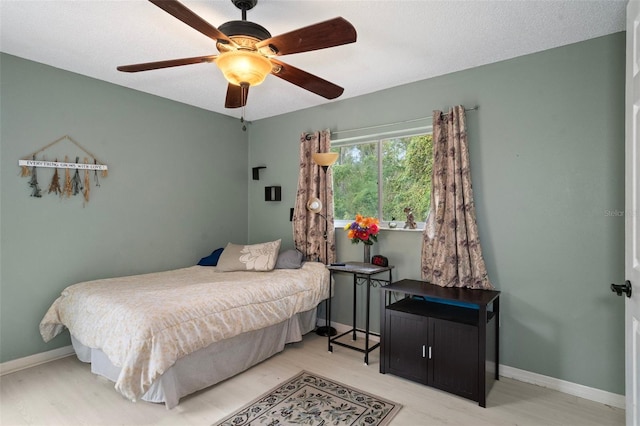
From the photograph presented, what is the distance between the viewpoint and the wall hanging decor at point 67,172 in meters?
2.85

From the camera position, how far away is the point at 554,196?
102 inches

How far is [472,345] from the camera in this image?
2352 millimetres

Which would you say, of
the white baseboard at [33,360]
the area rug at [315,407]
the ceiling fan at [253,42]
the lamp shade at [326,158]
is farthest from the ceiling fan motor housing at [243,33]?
the white baseboard at [33,360]

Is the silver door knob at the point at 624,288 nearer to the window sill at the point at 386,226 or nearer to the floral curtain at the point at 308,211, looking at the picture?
the window sill at the point at 386,226

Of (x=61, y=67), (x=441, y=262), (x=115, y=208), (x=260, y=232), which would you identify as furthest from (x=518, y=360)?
(x=61, y=67)

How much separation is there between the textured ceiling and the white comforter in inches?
73.0

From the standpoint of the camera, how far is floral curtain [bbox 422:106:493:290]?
2826 millimetres

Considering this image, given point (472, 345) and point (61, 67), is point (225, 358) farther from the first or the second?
point (61, 67)

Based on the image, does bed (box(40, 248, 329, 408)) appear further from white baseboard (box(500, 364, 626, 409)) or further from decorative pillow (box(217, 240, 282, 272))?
white baseboard (box(500, 364, 626, 409))

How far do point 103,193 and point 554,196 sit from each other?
3.88 meters

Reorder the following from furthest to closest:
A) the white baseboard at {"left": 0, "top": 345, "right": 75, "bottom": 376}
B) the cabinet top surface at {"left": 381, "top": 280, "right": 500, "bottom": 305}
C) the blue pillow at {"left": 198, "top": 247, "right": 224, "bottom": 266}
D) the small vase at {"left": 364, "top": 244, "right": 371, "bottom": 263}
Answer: the blue pillow at {"left": 198, "top": 247, "right": 224, "bottom": 266} → the small vase at {"left": 364, "top": 244, "right": 371, "bottom": 263} → the white baseboard at {"left": 0, "top": 345, "right": 75, "bottom": 376} → the cabinet top surface at {"left": 381, "top": 280, "right": 500, "bottom": 305}

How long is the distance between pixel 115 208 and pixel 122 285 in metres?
0.87

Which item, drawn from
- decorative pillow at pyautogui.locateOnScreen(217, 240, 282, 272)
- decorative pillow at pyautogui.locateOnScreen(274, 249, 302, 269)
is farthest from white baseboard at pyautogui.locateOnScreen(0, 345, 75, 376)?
decorative pillow at pyautogui.locateOnScreen(274, 249, 302, 269)
